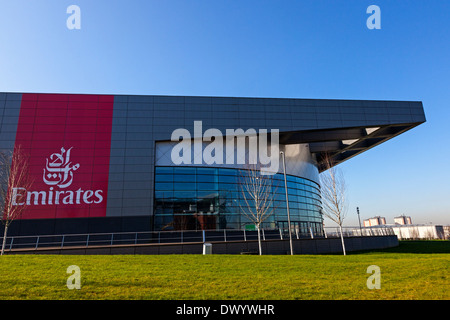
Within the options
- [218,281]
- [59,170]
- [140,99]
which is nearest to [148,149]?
[140,99]

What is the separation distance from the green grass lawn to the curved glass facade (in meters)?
13.6

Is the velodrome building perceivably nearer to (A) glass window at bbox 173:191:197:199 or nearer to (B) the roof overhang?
(A) glass window at bbox 173:191:197:199

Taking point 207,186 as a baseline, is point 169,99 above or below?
above

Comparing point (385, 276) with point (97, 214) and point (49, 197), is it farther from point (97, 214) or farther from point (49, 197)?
point (49, 197)

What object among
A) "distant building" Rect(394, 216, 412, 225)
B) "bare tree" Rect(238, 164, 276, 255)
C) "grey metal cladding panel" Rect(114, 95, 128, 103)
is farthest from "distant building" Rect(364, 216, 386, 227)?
"grey metal cladding panel" Rect(114, 95, 128, 103)

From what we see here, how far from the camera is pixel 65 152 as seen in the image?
84.3 feet

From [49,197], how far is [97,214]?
15.5ft

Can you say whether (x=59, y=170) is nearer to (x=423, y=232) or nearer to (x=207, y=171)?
(x=207, y=171)

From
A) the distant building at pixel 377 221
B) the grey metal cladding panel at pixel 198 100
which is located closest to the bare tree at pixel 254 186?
the grey metal cladding panel at pixel 198 100

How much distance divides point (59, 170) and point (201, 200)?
14.1 metres
